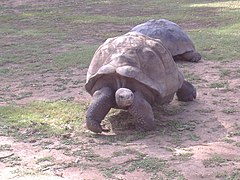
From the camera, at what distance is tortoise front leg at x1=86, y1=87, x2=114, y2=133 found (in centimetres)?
452

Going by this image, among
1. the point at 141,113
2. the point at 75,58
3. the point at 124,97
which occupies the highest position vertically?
the point at 124,97

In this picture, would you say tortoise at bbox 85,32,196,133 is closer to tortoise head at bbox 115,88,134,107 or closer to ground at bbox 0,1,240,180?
tortoise head at bbox 115,88,134,107

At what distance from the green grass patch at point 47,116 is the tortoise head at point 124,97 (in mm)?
523

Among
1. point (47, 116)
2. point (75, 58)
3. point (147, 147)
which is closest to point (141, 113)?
point (147, 147)

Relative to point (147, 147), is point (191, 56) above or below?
below

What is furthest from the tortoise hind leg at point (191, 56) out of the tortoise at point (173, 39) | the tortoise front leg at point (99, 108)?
the tortoise front leg at point (99, 108)

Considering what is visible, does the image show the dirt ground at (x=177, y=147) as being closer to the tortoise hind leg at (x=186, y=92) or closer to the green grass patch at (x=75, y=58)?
the tortoise hind leg at (x=186, y=92)

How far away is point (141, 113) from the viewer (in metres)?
4.54

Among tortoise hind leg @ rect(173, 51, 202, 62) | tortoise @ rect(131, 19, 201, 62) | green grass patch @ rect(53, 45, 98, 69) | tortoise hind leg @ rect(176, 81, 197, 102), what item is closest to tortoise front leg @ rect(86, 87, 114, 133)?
tortoise hind leg @ rect(176, 81, 197, 102)

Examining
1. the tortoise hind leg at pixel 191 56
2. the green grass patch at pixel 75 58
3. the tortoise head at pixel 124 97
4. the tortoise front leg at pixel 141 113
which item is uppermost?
the tortoise head at pixel 124 97

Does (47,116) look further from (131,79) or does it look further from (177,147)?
(177,147)

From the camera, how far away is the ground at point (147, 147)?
3.65 meters

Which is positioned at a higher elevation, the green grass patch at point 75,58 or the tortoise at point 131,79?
the tortoise at point 131,79

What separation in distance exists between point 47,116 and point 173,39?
3.04 metres
